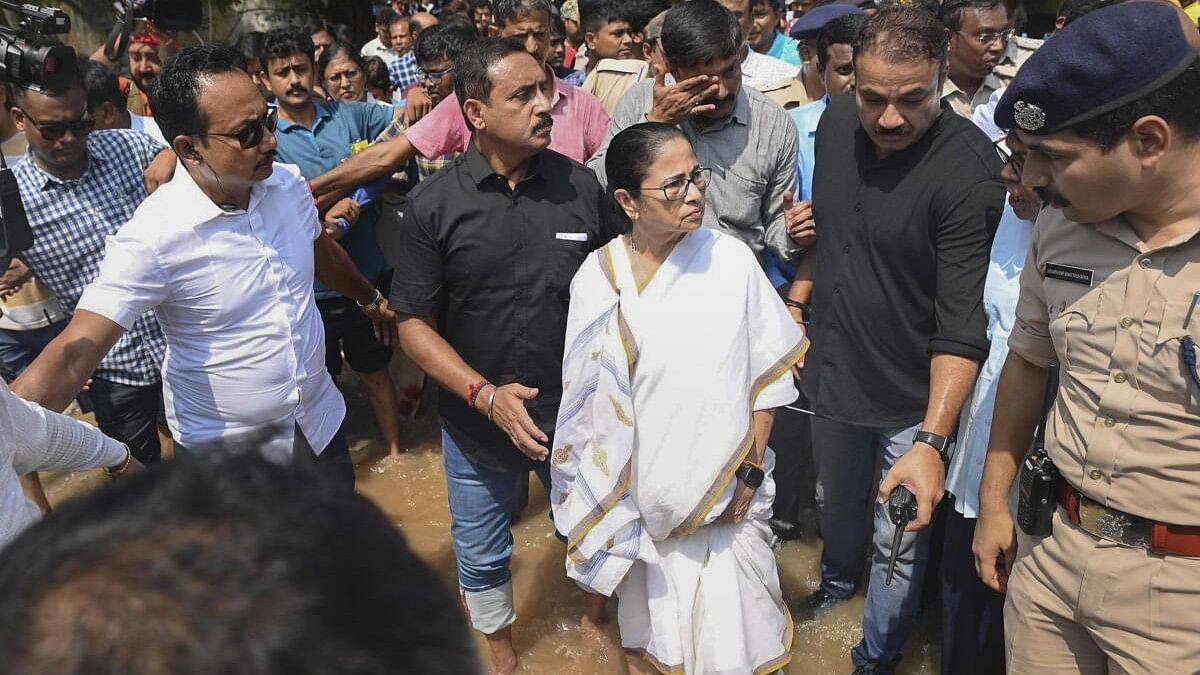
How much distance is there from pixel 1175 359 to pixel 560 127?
243cm

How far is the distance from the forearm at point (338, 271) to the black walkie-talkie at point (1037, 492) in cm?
209

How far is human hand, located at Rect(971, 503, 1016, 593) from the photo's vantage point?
2.08 metres

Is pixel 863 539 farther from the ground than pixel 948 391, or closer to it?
closer to it

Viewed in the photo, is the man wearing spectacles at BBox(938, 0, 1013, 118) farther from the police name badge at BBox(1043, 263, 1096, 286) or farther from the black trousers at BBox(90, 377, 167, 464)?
the black trousers at BBox(90, 377, 167, 464)

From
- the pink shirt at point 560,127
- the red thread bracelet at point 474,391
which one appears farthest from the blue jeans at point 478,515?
the pink shirt at point 560,127

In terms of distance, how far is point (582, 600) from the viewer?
11.5 ft

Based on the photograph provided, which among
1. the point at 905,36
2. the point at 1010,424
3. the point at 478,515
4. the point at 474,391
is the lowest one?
the point at 478,515

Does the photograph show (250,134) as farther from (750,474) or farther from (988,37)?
(988,37)

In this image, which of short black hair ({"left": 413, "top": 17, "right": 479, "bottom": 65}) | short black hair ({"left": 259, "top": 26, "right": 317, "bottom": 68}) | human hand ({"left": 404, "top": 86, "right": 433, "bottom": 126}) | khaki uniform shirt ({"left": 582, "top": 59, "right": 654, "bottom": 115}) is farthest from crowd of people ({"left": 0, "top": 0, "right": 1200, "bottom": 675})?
short black hair ({"left": 259, "top": 26, "right": 317, "bottom": 68})

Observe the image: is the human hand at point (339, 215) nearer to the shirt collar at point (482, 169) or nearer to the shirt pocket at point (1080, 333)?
the shirt collar at point (482, 169)

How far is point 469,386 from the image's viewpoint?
8.63 ft

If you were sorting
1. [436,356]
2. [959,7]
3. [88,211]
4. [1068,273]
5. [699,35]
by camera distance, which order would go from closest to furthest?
1. [1068,273]
2. [436,356]
3. [699,35]
4. [88,211]
5. [959,7]

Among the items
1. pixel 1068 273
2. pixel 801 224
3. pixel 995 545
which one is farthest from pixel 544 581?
pixel 1068 273

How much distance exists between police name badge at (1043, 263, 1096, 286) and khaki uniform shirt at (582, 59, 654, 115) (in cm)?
285
